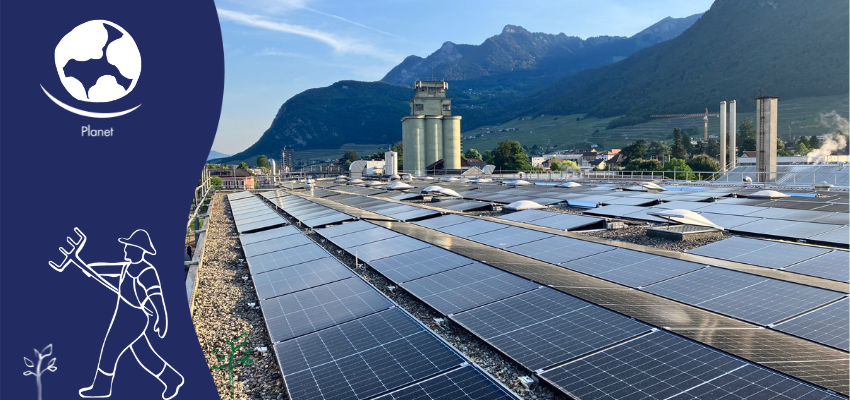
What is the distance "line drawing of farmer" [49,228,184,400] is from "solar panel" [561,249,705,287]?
9447 millimetres

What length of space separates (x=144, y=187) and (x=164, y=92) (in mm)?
837

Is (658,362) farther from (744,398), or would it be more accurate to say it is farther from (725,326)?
(725,326)

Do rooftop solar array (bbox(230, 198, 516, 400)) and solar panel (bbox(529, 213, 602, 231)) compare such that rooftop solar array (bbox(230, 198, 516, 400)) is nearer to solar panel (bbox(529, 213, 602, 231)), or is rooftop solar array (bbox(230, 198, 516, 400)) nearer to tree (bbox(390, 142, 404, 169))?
solar panel (bbox(529, 213, 602, 231))

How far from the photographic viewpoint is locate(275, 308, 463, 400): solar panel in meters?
6.41

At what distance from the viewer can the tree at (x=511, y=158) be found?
97.1 m

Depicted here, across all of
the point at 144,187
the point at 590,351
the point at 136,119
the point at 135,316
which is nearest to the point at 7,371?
the point at 135,316

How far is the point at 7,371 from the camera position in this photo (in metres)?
3.69

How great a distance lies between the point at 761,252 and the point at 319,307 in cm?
1222

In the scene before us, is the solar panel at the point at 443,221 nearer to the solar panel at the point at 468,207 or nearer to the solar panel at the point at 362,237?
the solar panel at the point at 362,237

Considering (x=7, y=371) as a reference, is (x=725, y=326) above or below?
below

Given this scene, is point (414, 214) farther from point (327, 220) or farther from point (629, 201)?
point (629, 201)

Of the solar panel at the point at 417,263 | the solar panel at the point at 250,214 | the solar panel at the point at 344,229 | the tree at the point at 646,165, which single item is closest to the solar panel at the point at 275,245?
the solar panel at the point at 344,229

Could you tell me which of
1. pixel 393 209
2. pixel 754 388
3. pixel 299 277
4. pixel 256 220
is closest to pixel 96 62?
pixel 754 388

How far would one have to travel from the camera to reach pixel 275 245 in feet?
54.4
